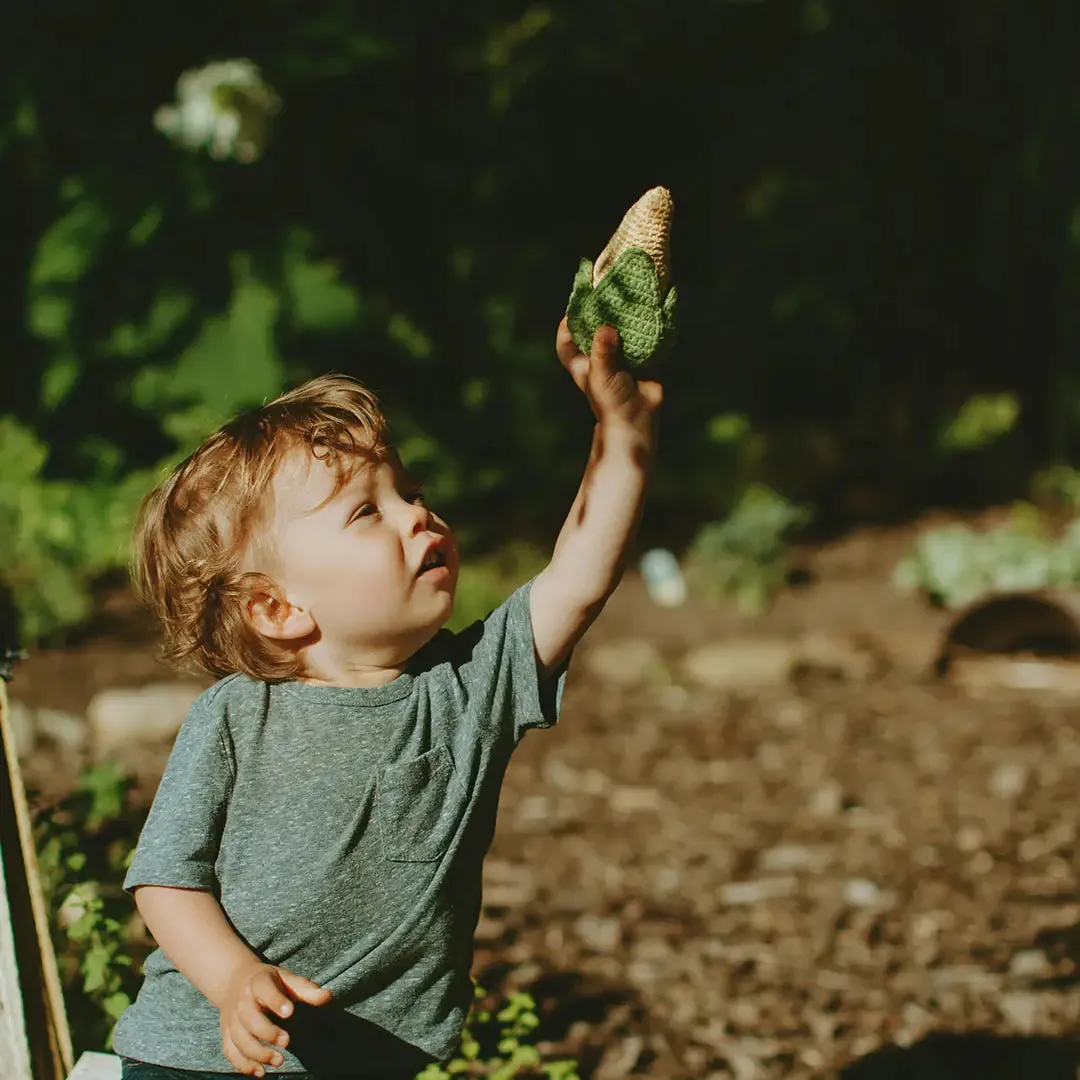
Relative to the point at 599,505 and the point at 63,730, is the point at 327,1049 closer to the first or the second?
the point at 599,505

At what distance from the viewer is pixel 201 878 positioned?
1.76 metres

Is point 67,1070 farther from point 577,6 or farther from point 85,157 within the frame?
point 577,6

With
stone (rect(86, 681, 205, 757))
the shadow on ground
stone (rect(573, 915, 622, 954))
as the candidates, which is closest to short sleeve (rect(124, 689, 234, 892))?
the shadow on ground

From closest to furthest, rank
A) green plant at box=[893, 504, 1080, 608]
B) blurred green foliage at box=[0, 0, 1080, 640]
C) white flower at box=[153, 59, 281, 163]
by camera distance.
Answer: blurred green foliage at box=[0, 0, 1080, 640]
white flower at box=[153, 59, 281, 163]
green plant at box=[893, 504, 1080, 608]

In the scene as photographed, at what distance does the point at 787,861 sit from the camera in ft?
14.2

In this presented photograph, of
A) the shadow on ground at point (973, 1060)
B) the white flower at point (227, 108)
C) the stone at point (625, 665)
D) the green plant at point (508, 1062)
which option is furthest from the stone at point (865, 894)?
the white flower at point (227, 108)

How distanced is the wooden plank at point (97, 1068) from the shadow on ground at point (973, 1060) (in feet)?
5.59

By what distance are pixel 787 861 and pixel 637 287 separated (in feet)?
9.89

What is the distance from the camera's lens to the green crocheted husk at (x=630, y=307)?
5.46ft

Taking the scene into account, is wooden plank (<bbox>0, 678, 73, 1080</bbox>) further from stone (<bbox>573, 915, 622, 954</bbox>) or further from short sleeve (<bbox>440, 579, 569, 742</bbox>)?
stone (<bbox>573, 915, 622, 954</bbox>)

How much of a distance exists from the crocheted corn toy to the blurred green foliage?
13.1 ft

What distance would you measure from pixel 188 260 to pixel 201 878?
16.1ft

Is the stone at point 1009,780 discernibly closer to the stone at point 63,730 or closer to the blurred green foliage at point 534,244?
the blurred green foliage at point 534,244

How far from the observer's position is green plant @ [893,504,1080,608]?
690 centimetres
